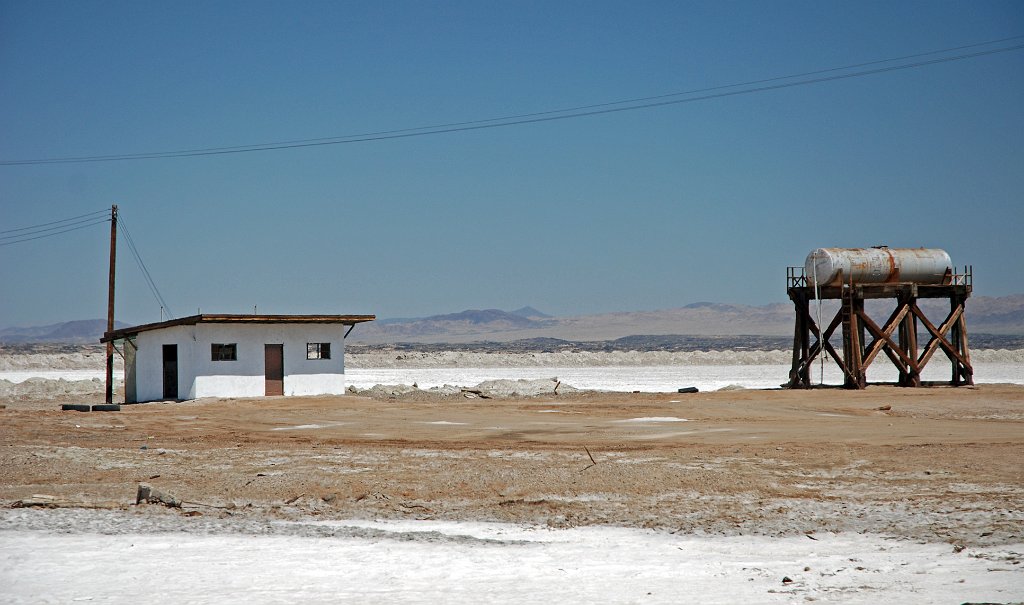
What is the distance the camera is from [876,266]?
113 ft

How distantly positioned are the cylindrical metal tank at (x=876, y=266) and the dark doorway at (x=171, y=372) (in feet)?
73.7

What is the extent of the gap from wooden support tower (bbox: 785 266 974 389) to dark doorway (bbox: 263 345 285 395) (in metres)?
18.0

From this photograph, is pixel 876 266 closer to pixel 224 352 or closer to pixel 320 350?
pixel 320 350

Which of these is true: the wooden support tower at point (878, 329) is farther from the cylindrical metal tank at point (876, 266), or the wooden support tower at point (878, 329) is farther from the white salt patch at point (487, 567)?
the white salt patch at point (487, 567)

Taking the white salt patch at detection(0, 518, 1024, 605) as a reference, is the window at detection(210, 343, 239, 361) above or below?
above

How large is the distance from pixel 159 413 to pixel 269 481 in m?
15.2

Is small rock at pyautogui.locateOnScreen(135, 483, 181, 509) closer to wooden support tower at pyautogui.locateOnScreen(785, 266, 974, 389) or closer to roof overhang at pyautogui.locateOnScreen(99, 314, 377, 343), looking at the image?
roof overhang at pyautogui.locateOnScreen(99, 314, 377, 343)

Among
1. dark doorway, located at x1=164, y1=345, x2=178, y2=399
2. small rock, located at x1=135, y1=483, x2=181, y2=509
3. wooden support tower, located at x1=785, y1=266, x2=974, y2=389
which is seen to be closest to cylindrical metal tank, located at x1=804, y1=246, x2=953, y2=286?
wooden support tower, located at x1=785, y1=266, x2=974, y2=389

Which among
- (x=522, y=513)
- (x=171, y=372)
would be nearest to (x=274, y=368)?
(x=171, y=372)

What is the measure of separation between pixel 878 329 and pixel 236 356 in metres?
22.1

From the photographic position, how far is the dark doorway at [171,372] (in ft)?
113

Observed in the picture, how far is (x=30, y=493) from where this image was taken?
13.1 m

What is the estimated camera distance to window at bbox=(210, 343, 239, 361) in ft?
109

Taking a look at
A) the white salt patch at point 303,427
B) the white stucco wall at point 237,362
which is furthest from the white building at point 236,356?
the white salt patch at point 303,427
